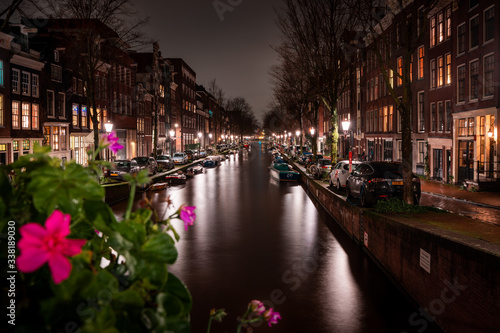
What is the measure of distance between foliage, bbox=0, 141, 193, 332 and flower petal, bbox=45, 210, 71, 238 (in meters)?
0.02

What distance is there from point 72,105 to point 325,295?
40.9 m

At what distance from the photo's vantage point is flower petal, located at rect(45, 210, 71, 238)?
1759 millimetres

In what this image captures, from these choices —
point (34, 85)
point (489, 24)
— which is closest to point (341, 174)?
point (489, 24)

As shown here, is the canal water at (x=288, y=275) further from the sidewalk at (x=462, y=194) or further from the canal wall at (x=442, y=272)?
the sidewalk at (x=462, y=194)

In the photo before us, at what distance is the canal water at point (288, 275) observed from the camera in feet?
32.5

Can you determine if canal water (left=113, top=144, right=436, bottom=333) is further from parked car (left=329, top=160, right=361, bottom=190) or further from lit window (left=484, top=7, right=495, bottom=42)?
lit window (left=484, top=7, right=495, bottom=42)

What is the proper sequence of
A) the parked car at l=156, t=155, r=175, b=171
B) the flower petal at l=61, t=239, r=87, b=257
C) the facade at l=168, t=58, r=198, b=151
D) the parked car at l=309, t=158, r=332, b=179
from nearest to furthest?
the flower petal at l=61, t=239, r=87, b=257 → the parked car at l=309, t=158, r=332, b=179 → the parked car at l=156, t=155, r=175, b=171 → the facade at l=168, t=58, r=198, b=151

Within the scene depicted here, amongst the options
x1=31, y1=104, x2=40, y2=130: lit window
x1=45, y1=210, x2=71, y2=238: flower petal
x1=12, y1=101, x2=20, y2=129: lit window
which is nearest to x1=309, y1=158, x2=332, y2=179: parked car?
→ x1=31, y1=104, x2=40, y2=130: lit window

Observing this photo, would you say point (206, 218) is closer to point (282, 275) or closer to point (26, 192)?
point (282, 275)

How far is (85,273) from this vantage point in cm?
186

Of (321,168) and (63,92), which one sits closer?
(321,168)

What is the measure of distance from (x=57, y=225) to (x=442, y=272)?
26.7ft

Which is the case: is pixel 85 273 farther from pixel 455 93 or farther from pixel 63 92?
pixel 63 92

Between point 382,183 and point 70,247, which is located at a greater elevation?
point 70,247
